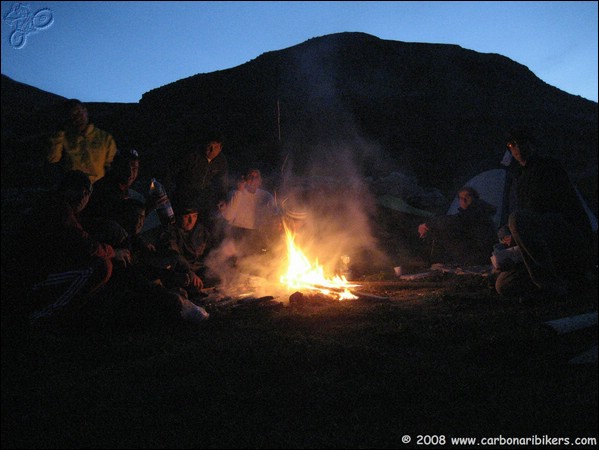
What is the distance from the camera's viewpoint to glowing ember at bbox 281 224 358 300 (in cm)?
567

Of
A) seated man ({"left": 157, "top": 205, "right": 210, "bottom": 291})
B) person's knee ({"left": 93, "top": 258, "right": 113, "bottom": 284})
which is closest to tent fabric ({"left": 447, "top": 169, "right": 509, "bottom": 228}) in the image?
seated man ({"left": 157, "top": 205, "right": 210, "bottom": 291})

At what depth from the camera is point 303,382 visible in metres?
2.70

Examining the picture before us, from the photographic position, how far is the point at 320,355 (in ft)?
10.3

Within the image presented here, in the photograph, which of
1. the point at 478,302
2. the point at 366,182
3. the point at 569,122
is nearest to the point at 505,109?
the point at 569,122

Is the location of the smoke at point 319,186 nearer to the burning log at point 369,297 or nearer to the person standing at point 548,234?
the burning log at point 369,297

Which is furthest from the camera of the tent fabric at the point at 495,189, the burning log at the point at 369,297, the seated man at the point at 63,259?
the tent fabric at the point at 495,189

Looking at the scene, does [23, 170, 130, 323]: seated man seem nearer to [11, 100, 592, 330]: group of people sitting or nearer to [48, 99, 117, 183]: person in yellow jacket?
[11, 100, 592, 330]: group of people sitting

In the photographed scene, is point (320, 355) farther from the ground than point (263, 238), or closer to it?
closer to it

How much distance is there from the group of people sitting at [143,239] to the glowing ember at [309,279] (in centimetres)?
107

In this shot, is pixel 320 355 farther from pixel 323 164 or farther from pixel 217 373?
pixel 323 164

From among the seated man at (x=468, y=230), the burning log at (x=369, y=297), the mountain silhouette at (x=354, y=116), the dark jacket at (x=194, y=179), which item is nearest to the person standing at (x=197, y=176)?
the dark jacket at (x=194, y=179)

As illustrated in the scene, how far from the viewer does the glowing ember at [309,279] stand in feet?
18.6

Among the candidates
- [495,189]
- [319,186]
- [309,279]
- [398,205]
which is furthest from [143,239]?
[495,189]

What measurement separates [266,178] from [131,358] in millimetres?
12776
